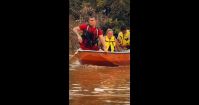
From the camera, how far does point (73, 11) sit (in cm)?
585

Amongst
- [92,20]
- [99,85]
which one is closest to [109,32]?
[92,20]

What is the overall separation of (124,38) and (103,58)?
1.86 feet

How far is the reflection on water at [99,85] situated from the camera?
3.38m

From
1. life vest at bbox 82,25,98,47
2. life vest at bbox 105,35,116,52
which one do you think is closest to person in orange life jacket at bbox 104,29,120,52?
life vest at bbox 105,35,116,52

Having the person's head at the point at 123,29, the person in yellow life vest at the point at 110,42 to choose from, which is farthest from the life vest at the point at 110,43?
the person's head at the point at 123,29

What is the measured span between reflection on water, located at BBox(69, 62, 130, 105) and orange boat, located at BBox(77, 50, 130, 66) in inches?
3.1

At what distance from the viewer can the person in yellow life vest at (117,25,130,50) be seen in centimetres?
555

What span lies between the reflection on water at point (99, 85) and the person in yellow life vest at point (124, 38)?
0.34 m

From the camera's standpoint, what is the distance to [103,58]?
544 cm

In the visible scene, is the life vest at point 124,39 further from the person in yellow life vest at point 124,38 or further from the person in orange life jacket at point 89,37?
the person in orange life jacket at point 89,37
